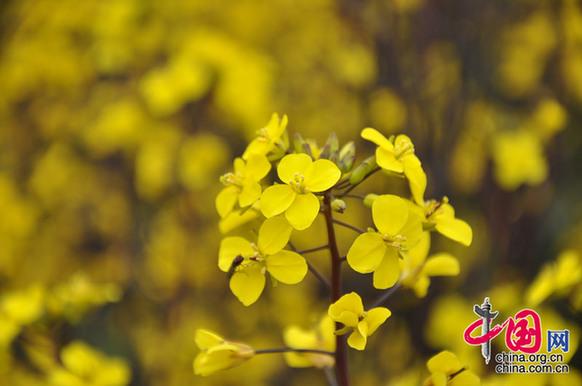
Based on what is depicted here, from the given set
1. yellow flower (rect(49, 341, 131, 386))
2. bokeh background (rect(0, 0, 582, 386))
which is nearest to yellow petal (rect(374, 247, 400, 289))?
yellow flower (rect(49, 341, 131, 386))

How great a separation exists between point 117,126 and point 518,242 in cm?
151

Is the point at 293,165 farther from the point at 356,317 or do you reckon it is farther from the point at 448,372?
the point at 448,372

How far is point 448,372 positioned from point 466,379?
0.09 ft

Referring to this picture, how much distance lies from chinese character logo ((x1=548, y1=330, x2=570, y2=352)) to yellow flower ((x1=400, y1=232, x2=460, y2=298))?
264 mm

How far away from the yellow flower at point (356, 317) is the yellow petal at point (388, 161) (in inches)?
Answer: 7.5

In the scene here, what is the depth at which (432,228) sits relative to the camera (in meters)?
1.12

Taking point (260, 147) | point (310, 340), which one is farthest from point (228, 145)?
point (260, 147)

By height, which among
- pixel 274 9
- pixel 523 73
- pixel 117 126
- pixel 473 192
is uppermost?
pixel 274 9

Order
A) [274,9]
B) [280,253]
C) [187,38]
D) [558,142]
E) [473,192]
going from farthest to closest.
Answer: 1. [274,9]
2. [187,38]
3. [473,192]
4. [558,142]
5. [280,253]

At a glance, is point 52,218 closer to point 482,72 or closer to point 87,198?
point 87,198

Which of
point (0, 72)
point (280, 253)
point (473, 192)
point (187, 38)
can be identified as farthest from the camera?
point (0, 72)

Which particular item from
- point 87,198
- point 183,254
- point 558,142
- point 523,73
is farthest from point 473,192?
point 87,198

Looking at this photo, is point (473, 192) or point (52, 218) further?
point (52, 218)

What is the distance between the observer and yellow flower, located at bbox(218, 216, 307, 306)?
1.03 meters
